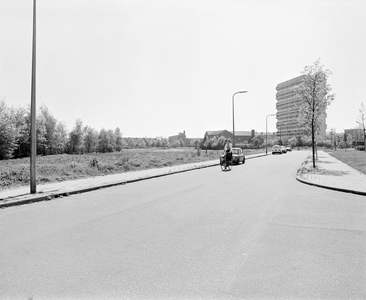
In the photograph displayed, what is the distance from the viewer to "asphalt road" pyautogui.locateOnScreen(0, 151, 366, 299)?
10.2 ft

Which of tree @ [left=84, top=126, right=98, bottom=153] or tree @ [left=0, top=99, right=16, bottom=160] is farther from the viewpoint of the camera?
tree @ [left=84, top=126, right=98, bottom=153]

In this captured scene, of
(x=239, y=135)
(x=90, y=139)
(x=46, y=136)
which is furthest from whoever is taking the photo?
(x=239, y=135)

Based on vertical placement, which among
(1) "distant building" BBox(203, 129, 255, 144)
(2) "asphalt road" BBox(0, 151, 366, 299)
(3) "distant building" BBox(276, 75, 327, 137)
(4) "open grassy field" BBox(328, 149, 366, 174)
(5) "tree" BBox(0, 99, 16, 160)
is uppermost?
(3) "distant building" BBox(276, 75, 327, 137)

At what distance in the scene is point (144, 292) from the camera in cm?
303

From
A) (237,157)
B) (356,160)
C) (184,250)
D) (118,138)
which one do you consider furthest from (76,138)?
(184,250)

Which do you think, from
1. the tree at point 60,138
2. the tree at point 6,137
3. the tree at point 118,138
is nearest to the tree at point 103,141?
the tree at point 118,138

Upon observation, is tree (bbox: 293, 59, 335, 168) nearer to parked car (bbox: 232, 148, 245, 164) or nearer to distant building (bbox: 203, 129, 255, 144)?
parked car (bbox: 232, 148, 245, 164)

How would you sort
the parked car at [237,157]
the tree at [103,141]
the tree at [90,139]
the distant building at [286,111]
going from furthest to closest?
the distant building at [286,111], the tree at [103,141], the tree at [90,139], the parked car at [237,157]

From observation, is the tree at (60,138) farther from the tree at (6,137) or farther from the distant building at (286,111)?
the distant building at (286,111)

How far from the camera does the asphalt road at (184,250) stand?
10.2 ft

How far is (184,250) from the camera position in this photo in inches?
166

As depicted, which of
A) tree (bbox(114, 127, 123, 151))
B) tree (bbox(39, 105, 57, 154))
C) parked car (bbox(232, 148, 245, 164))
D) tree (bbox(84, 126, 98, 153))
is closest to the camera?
parked car (bbox(232, 148, 245, 164))

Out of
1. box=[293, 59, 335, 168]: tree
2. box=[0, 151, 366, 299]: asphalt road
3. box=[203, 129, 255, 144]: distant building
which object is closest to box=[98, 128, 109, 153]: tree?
box=[203, 129, 255, 144]: distant building

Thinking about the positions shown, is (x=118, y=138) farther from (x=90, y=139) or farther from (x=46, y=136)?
(x=46, y=136)
